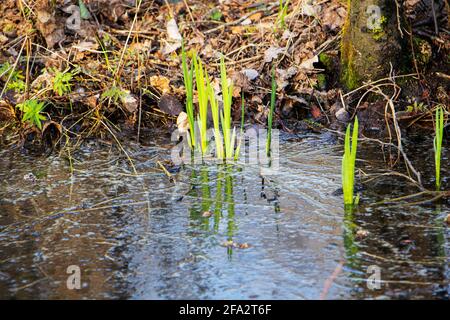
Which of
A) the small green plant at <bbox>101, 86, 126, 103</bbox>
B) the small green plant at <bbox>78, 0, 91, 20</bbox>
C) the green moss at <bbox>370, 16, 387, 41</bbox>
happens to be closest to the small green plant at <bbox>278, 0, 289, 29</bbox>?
the green moss at <bbox>370, 16, 387, 41</bbox>

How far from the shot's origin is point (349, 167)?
3041 millimetres

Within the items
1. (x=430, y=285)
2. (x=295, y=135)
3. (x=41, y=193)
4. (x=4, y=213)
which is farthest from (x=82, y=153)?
(x=430, y=285)

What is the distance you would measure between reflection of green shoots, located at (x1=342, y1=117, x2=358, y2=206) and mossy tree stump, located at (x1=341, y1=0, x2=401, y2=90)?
1594 mm

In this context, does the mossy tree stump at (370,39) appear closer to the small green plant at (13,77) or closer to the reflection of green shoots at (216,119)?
the reflection of green shoots at (216,119)

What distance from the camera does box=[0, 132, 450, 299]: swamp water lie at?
2.54 meters

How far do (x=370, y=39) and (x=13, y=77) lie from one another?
7.76 feet

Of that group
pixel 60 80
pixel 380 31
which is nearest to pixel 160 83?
pixel 60 80

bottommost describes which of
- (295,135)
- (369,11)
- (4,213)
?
(4,213)

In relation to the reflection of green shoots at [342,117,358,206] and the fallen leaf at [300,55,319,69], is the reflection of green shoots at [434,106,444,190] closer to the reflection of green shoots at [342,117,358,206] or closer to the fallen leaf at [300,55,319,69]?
the reflection of green shoots at [342,117,358,206]

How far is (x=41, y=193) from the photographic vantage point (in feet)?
11.5

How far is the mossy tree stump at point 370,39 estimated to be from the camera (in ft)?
14.9

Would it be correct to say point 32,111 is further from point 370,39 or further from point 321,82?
point 370,39
